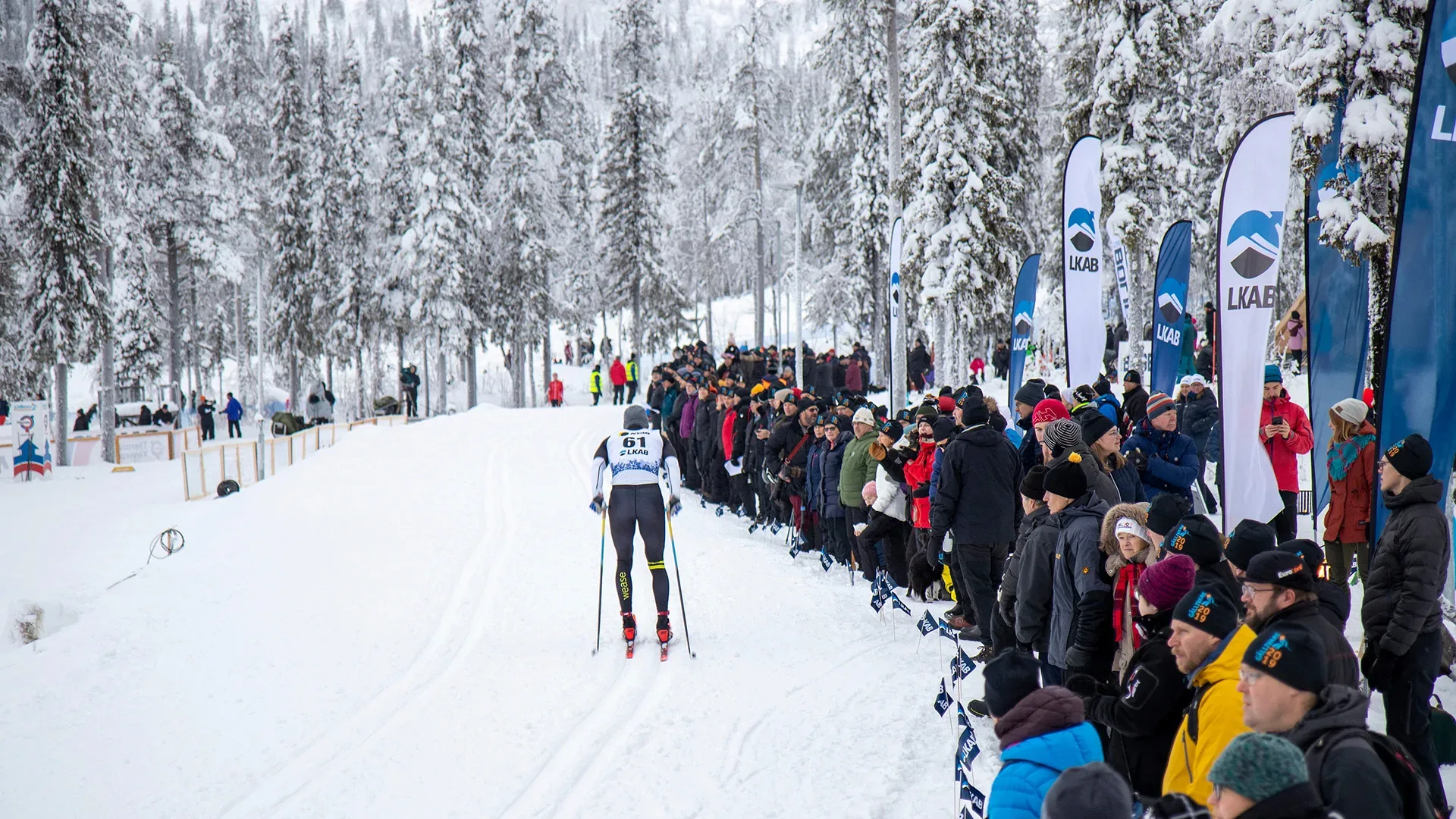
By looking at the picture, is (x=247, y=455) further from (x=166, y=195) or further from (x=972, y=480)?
(x=972, y=480)

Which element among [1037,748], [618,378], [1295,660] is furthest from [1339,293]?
[618,378]

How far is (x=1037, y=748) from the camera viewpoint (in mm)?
2953

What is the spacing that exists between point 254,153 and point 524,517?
34.2 m

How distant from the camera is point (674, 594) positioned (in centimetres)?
989

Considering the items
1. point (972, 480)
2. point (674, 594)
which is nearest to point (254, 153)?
point (674, 594)

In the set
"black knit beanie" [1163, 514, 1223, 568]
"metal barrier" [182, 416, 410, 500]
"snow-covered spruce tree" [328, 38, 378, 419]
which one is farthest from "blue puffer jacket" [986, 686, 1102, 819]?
"snow-covered spruce tree" [328, 38, 378, 419]

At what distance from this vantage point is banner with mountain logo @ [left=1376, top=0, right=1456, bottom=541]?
5484mm

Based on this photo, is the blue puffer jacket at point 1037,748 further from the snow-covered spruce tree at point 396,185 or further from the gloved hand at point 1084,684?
the snow-covered spruce tree at point 396,185

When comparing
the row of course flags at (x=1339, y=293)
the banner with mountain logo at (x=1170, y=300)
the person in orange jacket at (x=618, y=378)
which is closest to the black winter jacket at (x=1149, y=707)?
→ the row of course flags at (x=1339, y=293)

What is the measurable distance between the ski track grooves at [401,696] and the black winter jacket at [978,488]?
443 centimetres

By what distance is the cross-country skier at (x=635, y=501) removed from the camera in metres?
8.09

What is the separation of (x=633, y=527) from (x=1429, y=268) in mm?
6055

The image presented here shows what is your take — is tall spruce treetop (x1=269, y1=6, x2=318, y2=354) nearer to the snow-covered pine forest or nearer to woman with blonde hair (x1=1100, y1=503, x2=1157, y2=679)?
the snow-covered pine forest

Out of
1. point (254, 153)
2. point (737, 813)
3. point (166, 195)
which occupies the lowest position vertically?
point (737, 813)
